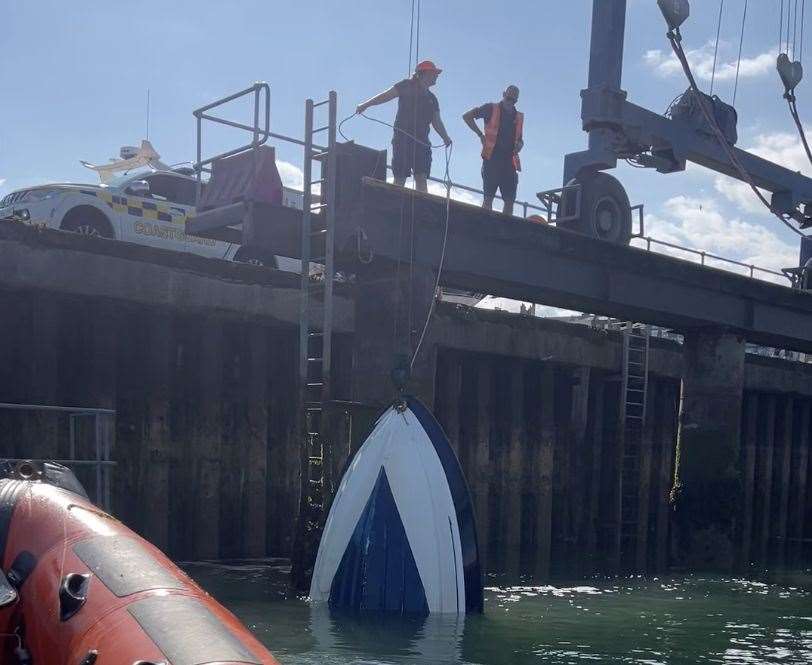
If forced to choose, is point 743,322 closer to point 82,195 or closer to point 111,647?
point 82,195

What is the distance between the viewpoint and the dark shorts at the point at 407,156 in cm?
1477

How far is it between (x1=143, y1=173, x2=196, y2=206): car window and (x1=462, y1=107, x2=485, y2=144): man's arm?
19.2 ft

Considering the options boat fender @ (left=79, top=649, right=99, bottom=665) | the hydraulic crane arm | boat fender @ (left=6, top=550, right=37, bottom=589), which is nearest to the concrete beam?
the hydraulic crane arm

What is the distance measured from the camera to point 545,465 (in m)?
21.7

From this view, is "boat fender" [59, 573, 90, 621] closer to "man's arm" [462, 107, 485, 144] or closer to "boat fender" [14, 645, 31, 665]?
"boat fender" [14, 645, 31, 665]

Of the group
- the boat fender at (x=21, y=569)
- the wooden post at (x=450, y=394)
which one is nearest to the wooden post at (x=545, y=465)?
the wooden post at (x=450, y=394)

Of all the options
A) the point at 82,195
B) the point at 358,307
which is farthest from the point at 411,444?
the point at 82,195

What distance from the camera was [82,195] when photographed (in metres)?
17.3

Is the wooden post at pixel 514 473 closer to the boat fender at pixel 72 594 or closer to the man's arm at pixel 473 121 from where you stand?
the man's arm at pixel 473 121

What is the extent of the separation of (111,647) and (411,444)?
6.56 m

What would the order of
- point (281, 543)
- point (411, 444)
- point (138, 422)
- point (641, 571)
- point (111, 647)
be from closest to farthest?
point (111, 647) → point (411, 444) → point (138, 422) → point (281, 543) → point (641, 571)

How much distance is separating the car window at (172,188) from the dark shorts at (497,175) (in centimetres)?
585

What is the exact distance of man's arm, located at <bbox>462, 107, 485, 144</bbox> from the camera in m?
15.7

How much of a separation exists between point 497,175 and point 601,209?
2.91m
